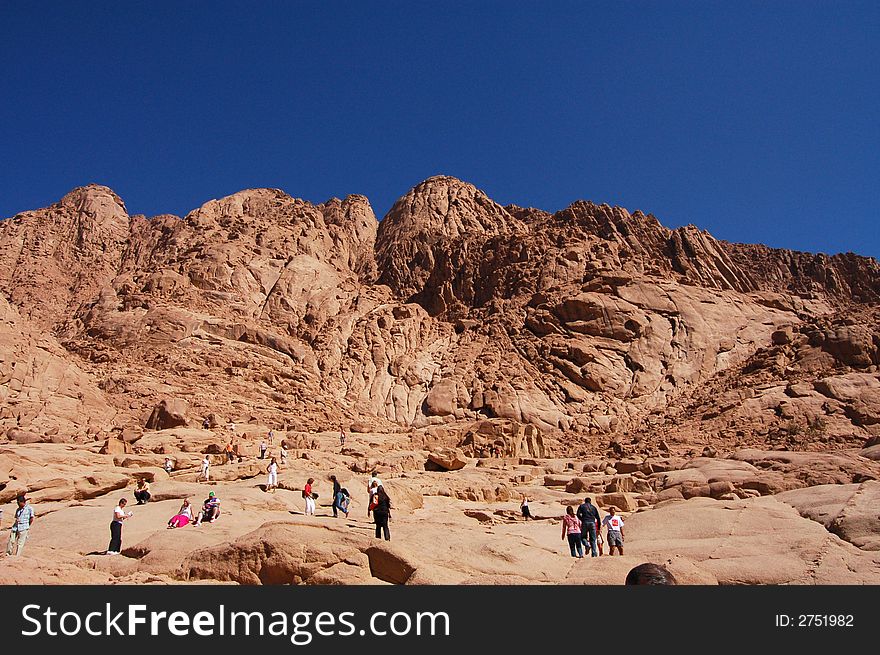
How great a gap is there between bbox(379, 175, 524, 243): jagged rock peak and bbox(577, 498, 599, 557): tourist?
55485mm

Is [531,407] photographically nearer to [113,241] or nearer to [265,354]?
[265,354]

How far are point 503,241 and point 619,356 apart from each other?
1903 cm

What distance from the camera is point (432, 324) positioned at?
55844mm

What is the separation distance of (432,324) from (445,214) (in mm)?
22012

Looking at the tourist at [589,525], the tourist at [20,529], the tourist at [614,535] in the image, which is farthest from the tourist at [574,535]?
the tourist at [20,529]

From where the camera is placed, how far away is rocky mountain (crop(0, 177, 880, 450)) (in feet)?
120

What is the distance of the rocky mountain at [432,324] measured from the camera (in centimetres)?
3662

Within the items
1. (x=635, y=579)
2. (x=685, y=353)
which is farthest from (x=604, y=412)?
(x=635, y=579)

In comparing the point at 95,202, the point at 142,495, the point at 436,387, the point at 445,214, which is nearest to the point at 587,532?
the point at 142,495

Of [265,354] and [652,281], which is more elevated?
[652,281]

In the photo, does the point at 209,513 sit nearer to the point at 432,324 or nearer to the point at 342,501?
the point at 342,501

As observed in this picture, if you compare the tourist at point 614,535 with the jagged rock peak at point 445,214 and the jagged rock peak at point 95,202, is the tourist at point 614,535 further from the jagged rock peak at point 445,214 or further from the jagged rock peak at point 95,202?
the jagged rock peak at point 95,202

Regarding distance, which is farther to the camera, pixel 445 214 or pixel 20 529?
pixel 445 214

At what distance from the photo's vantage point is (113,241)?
69688 millimetres
